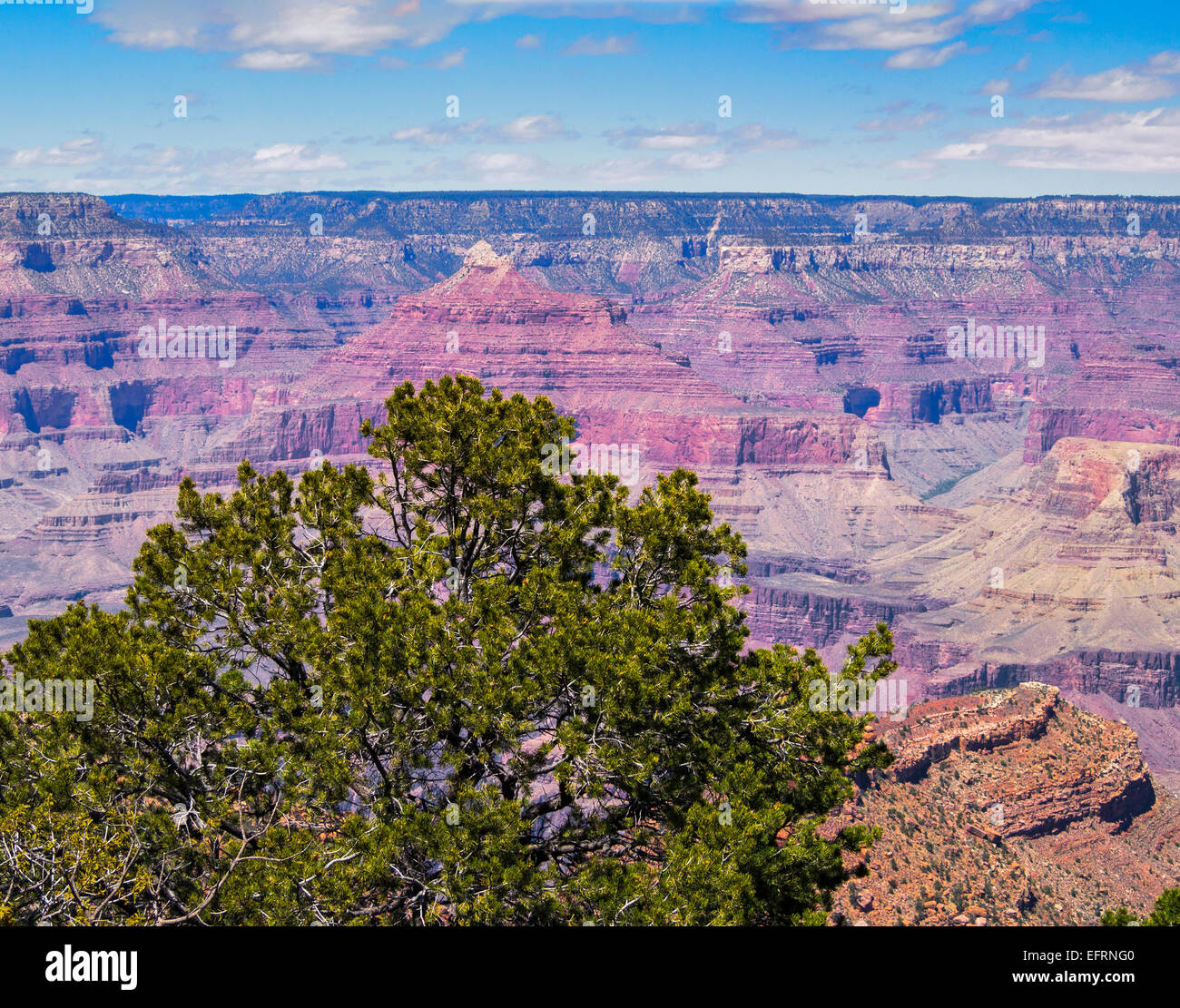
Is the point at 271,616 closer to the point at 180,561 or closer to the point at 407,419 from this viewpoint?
the point at 180,561

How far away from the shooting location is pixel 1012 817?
73.1 metres

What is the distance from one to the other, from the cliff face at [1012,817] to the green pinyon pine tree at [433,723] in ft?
97.6

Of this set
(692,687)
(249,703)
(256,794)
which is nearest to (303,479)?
(249,703)

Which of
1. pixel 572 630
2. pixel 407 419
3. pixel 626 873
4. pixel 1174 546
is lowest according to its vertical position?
pixel 1174 546

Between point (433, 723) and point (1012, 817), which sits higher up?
point (433, 723)

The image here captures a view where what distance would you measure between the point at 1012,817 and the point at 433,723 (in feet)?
205

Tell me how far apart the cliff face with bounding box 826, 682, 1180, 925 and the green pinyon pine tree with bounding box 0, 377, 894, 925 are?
2976 centimetres

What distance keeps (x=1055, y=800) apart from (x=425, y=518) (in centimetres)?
6415

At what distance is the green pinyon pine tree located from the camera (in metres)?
18.4

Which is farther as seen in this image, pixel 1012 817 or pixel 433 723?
pixel 1012 817

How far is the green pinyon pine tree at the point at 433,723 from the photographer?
18359mm

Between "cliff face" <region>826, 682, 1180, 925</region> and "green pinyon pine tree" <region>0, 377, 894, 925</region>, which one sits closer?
"green pinyon pine tree" <region>0, 377, 894, 925</region>

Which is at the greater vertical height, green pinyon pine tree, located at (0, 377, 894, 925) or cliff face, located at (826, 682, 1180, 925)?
green pinyon pine tree, located at (0, 377, 894, 925)
